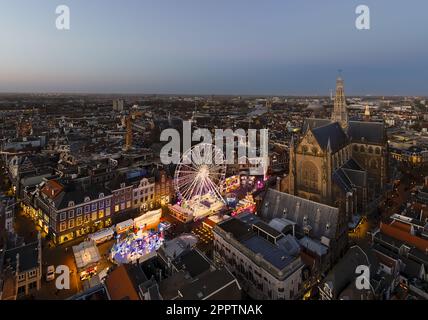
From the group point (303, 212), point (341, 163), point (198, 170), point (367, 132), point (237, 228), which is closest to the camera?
point (237, 228)

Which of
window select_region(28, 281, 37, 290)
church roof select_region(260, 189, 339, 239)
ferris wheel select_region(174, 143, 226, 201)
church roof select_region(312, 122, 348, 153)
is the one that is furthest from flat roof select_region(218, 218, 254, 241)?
window select_region(28, 281, 37, 290)

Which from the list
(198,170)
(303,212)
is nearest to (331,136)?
(303,212)

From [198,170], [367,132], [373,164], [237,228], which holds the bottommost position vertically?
[237,228]

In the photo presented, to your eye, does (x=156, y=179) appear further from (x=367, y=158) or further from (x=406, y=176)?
(x=406, y=176)

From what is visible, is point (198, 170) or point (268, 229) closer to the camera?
point (268, 229)

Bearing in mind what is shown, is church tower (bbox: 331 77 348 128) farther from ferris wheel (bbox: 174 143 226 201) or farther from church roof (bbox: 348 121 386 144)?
ferris wheel (bbox: 174 143 226 201)

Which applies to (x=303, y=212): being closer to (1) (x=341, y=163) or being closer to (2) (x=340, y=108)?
(1) (x=341, y=163)

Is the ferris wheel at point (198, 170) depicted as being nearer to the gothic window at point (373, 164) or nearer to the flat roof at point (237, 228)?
the flat roof at point (237, 228)
